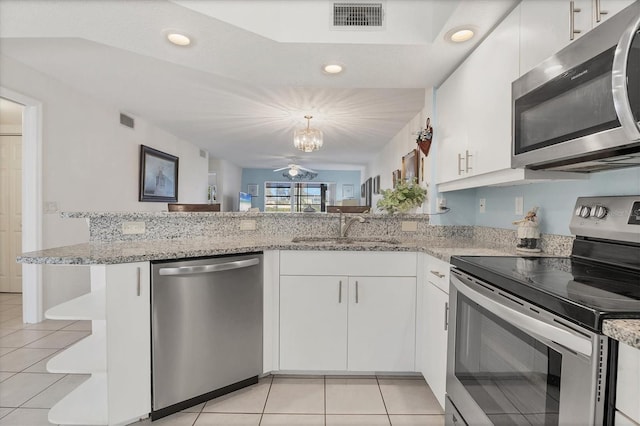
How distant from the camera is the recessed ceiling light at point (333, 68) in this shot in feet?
6.75

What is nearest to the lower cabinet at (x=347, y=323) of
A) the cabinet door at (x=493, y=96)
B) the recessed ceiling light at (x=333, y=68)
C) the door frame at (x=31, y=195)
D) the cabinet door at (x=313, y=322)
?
the cabinet door at (x=313, y=322)

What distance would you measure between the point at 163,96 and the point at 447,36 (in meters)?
3.09

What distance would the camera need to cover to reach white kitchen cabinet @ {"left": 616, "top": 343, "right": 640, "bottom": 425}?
63cm

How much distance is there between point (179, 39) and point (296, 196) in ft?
28.5

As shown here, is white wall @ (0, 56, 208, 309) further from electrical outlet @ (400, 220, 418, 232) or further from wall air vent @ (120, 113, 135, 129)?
electrical outlet @ (400, 220, 418, 232)

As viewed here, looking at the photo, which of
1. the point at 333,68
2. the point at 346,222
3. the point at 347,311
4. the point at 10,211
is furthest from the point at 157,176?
the point at 347,311

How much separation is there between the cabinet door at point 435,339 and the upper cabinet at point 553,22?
3.87ft

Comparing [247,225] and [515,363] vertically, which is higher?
[247,225]

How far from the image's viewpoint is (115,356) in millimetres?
1494

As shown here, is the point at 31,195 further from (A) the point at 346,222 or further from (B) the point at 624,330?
(B) the point at 624,330

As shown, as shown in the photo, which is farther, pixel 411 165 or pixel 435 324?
pixel 411 165

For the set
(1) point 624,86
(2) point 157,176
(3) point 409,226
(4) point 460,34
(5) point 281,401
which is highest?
(4) point 460,34

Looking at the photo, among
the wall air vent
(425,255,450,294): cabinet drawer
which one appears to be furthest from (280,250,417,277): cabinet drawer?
the wall air vent

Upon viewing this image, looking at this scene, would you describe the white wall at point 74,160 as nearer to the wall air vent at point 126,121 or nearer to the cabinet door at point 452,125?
the wall air vent at point 126,121
